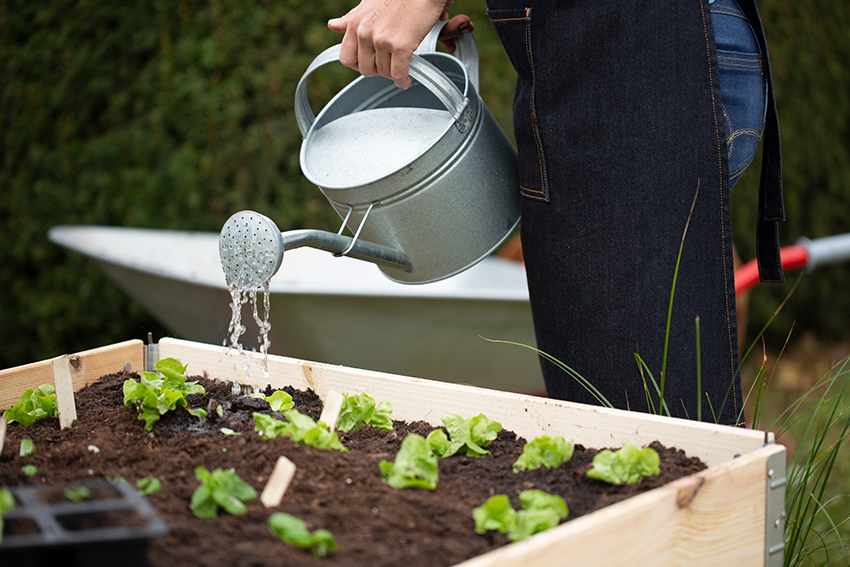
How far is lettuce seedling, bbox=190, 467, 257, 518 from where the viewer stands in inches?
27.0

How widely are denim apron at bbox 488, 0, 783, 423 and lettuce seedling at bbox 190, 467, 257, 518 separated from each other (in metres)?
0.61

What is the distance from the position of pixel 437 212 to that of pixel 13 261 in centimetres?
222

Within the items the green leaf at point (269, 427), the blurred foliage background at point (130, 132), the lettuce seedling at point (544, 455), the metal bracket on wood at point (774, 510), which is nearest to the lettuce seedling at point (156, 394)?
the green leaf at point (269, 427)

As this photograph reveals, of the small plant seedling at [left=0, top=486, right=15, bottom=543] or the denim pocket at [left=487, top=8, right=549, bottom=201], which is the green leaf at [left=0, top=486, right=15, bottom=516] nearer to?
the small plant seedling at [left=0, top=486, right=15, bottom=543]

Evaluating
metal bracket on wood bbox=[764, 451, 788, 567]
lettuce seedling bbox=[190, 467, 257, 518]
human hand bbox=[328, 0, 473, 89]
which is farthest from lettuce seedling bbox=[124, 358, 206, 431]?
metal bracket on wood bbox=[764, 451, 788, 567]

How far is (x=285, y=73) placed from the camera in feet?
8.91

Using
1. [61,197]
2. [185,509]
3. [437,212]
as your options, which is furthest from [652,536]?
[61,197]

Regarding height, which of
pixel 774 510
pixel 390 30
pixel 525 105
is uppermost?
pixel 390 30

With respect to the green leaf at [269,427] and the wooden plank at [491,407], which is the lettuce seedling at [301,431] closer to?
the green leaf at [269,427]

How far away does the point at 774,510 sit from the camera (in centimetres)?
77

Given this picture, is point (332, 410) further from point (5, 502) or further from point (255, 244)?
point (5, 502)

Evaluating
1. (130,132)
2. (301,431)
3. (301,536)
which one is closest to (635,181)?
(301,431)

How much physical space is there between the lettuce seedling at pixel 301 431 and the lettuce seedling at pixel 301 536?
9.5 inches

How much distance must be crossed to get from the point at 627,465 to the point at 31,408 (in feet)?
2.79
